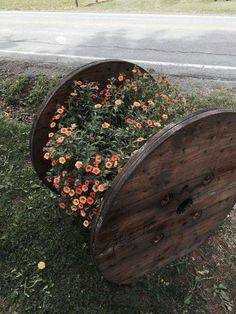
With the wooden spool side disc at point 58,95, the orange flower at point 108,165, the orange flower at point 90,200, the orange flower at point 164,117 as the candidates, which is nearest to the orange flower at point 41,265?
the wooden spool side disc at point 58,95

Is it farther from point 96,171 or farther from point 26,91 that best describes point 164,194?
point 26,91

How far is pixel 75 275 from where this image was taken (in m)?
3.26

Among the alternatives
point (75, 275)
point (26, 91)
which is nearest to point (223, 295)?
point (75, 275)

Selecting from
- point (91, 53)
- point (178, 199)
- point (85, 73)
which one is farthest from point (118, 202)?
point (91, 53)

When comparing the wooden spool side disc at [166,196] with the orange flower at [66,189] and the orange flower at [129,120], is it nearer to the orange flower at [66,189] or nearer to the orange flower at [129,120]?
the orange flower at [66,189]

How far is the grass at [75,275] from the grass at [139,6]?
9915mm

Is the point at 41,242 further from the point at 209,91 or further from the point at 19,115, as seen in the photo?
the point at 209,91

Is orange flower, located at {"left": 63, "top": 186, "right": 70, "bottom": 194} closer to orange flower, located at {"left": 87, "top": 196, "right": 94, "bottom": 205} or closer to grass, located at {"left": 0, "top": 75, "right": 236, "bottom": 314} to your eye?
orange flower, located at {"left": 87, "top": 196, "right": 94, "bottom": 205}

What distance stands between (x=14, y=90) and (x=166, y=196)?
379 centimetres

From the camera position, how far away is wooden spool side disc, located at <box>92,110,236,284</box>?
2289 millimetres

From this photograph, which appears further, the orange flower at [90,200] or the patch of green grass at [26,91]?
the patch of green grass at [26,91]

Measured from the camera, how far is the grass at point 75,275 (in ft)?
10.2

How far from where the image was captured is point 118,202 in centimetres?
229

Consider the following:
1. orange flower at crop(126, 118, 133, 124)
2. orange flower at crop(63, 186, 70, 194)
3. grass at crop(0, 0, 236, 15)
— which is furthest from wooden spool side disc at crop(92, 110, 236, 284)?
grass at crop(0, 0, 236, 15)
